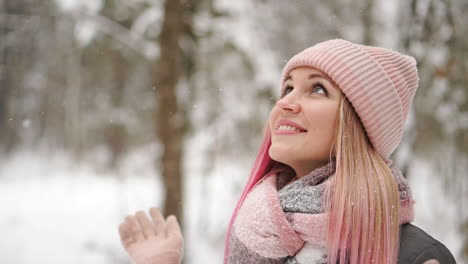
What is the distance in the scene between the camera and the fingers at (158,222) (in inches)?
61.6

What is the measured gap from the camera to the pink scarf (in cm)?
118

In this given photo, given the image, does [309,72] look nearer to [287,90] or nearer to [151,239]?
[287,90]

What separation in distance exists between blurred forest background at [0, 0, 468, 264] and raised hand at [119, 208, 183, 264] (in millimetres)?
2248

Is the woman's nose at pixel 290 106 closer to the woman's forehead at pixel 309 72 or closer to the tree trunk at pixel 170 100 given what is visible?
the woman's forehead at pixel 309 72

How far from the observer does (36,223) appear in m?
6.95

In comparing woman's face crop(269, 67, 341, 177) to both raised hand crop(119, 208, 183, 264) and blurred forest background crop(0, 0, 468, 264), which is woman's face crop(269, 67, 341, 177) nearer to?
raised hand crop(119, 208, 183, 264)

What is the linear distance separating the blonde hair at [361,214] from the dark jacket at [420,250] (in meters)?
0.03

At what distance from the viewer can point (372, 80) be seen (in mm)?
1296

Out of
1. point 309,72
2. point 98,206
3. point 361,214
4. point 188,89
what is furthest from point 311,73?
point 98,206

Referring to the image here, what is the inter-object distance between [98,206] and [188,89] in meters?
4.34

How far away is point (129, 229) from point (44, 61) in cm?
461

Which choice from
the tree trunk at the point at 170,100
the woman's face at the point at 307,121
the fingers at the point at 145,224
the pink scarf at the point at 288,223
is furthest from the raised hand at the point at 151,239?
the tree trunk at the point at 170,100

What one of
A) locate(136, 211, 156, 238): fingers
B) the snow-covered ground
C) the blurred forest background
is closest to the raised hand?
locate(136, 211, 156, 238): fingers

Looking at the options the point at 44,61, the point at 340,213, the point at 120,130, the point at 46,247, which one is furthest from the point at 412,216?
the point at 120,130
